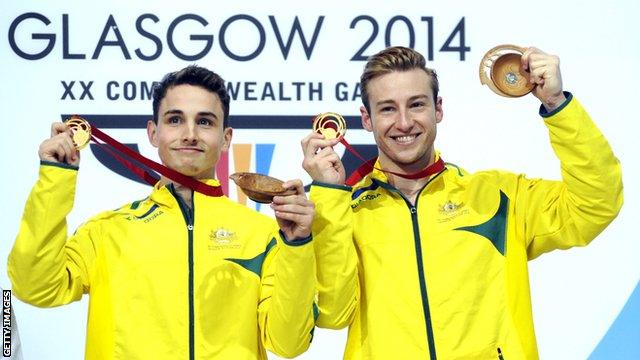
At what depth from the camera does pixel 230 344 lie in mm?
3053

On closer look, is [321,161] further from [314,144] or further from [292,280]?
[292,280]

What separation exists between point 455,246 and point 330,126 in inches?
18.3

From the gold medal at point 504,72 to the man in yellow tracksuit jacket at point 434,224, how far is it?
0.21ft

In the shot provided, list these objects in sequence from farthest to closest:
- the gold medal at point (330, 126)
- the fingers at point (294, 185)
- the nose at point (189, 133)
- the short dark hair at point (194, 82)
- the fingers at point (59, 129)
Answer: the short dark hair at point (194, 82) < the nose at point (189, 133) < the gold medal at point (330, 126) < the fingers at point (59, 129) < the fingers at point (294, 185)

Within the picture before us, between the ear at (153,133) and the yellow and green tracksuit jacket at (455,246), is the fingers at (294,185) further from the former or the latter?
the ear at (153,133)

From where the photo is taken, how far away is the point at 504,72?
302cm

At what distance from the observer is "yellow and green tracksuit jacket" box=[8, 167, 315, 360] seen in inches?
114

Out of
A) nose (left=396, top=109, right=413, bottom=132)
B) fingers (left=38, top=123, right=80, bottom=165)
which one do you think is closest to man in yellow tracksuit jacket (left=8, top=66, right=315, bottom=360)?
fingers (left=38, top=123, right=80, bottom=165)

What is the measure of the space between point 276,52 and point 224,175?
48 centimetres

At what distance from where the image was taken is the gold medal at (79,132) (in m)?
2.95

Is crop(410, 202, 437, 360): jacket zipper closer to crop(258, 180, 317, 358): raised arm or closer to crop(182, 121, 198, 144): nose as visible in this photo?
crop(258, 180, 317, 358): raised arm

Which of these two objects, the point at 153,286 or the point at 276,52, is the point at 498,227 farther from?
the point at 276,52

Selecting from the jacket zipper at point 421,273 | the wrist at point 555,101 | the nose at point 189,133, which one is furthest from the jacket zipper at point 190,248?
the wrist at point 555,101

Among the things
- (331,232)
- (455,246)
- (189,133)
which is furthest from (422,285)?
(189,133)
